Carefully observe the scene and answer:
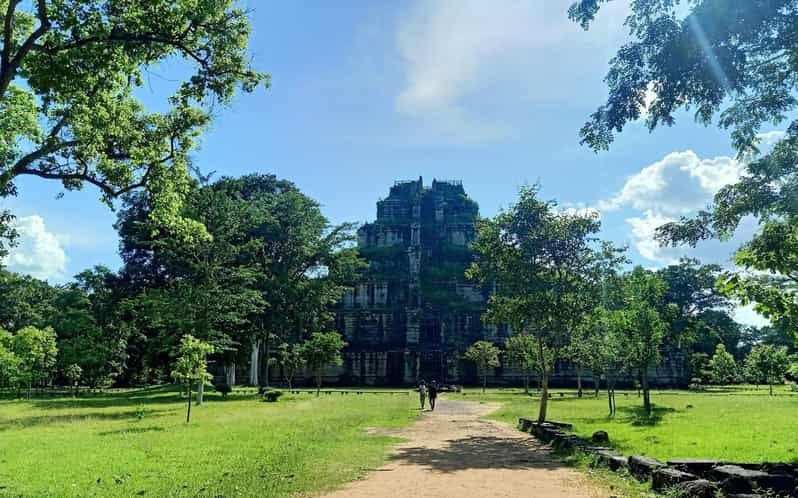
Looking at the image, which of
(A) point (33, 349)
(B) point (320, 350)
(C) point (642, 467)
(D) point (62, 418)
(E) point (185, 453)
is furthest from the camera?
(B) point (320, 350)

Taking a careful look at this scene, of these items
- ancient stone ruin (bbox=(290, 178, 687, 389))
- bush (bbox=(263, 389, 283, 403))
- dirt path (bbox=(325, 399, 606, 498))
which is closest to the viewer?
dirt path (bbox=(325, 399, 606, 498))

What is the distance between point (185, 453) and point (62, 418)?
12745 mm

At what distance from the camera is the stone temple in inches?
2534

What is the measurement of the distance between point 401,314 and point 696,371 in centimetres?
3348

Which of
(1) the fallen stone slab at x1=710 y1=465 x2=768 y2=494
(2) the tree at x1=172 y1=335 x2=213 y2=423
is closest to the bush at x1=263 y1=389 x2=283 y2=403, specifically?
(2) the tree at x1=172 y1=335 x2=213 y2=423

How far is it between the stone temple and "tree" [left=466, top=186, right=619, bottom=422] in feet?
144

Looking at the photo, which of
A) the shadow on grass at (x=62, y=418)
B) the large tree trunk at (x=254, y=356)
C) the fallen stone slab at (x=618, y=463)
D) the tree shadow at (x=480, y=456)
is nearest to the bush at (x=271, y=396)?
the large tree trunk at (x=254, y=356)

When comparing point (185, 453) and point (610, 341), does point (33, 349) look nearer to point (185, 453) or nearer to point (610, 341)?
point (185, 453)

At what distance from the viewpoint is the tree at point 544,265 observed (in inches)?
779

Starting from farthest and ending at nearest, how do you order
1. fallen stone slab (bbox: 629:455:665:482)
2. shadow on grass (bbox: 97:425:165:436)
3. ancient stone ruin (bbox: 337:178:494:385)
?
1. ancient stone ruin (bbox: 337:178:494:385)
2. shadow on grass (bbox: 97:425:165:436)
3. fallen stone slab (bbox: 629:455:665:482)

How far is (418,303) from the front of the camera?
68312 millimetres

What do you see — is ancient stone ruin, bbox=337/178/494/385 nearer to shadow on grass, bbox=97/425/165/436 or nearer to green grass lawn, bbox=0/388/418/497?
green grass lawn, bbox=0/388/418/497

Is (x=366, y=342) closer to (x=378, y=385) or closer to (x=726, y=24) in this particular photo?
(x=378, y=385)

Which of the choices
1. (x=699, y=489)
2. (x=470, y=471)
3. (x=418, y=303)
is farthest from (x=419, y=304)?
(x=699, y=489)
